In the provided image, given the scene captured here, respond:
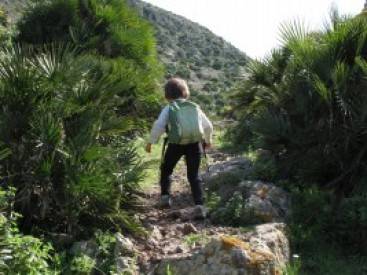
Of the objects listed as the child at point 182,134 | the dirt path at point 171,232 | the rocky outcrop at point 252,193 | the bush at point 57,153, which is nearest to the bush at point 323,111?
the rocky outcrop at point 252,193

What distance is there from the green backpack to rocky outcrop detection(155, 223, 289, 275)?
1.63 meters

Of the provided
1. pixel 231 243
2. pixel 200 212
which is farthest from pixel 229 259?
pixel 200 212

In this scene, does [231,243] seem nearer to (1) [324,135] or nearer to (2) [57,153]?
(2) [57,153]

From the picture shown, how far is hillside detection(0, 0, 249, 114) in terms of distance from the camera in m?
29.0

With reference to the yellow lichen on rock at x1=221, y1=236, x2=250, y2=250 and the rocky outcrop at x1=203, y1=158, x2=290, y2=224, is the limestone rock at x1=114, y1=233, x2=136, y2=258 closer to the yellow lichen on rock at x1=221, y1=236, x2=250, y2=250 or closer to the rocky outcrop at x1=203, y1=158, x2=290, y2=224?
the yellow lichen on rock at x1=221, y1=236, x2=250, y2=250

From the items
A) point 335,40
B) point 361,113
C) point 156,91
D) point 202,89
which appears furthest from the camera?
point 202,89

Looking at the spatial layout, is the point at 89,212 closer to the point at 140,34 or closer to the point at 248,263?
the point at 248,263

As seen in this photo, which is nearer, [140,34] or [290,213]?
[290,213]

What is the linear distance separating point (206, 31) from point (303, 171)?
40.2 metres

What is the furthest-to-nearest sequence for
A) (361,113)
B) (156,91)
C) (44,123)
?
1. (156,91)
2. (361,113)
3. (44,123)

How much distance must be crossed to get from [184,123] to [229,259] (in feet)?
6.67

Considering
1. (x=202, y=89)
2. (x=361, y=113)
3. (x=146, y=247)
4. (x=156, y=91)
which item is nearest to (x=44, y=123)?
(x=146, y=247)

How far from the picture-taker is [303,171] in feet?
22.2

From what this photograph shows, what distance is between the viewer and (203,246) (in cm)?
516
